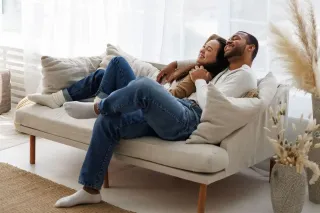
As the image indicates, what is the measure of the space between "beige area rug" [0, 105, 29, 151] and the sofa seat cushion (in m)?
0.51

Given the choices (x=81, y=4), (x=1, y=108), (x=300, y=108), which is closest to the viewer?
(x=300, y=108)

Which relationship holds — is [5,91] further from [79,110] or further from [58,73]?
[79,110]

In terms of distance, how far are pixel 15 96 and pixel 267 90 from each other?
106 inches

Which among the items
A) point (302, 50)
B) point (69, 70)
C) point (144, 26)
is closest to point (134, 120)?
point (69, 70)

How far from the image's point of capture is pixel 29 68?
4.87 meters

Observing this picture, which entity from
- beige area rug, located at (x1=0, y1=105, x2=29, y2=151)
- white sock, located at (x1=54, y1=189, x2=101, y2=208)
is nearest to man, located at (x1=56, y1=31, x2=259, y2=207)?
white sock, located at (x1=54, y1=189, x2=101, y2=208)

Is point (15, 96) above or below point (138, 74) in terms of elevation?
below

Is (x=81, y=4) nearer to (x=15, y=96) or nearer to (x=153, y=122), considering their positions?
(x=15, y=96)

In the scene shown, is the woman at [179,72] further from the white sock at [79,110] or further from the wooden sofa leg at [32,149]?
the wooden sofa leg at [32,149]

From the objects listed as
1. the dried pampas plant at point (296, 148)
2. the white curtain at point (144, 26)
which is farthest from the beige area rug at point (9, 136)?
the dried pampas plant at point (296, 148)

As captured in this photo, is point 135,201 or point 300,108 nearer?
point 135,201

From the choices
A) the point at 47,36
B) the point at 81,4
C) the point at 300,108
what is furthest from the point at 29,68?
the point at 300,108

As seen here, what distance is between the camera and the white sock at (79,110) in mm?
3035

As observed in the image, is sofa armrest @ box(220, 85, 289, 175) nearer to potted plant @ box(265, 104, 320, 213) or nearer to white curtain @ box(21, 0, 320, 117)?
potted plant @ box(265, 104, 320, 213)
